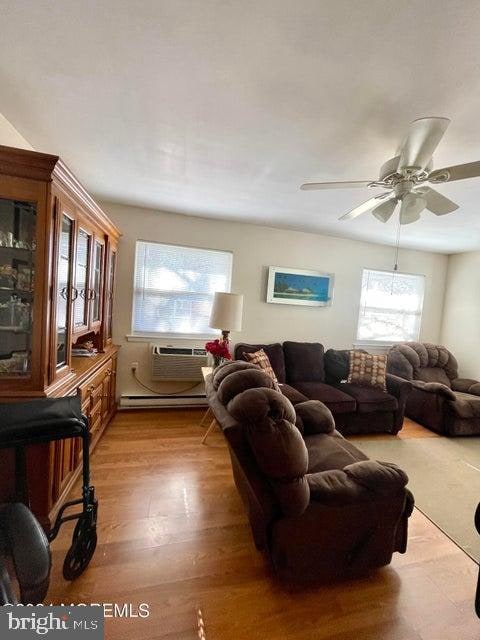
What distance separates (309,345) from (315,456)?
2.09 m

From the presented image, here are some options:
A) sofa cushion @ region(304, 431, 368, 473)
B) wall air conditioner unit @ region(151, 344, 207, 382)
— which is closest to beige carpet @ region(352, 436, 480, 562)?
sofa cushion @ region(304, 431, 368, 473)

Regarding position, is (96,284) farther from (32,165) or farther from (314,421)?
(314,421)

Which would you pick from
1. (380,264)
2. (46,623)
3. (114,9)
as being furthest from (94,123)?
(380,264)

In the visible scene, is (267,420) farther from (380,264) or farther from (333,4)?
(380,264)

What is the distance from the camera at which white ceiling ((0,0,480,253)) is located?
1032mm

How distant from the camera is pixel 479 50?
109 centimetres

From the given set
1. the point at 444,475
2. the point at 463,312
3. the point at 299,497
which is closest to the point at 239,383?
the point at 299,497

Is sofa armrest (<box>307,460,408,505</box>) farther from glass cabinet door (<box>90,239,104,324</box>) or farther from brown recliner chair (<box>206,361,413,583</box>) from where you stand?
glass cabinet door (<box>90,239,104,324</box>)

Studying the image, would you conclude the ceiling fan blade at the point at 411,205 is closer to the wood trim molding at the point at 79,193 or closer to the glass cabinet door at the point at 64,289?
the wood trim molding at the point at 79,193

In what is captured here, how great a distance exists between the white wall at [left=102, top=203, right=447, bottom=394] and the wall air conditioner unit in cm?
19

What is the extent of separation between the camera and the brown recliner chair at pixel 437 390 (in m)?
3.33

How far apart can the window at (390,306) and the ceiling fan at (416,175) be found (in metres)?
2.54

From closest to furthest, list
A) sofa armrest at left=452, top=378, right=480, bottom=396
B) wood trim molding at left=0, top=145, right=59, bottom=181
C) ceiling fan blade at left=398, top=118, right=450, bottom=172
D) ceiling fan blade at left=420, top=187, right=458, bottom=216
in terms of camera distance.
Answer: ceiling fan blade at left=398, top=118, right=450, bottom=172 → wood trim molding at left=0, top=145, right=59, bottom=181 → ceiling fan blade at left=420, top=187, right=458, bottom=216 → sofa armrest at left=452, top=378, right=480, bottom=396

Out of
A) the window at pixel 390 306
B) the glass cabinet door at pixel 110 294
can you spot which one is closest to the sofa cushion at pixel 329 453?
the glass cabinet door at pixel 110 294
